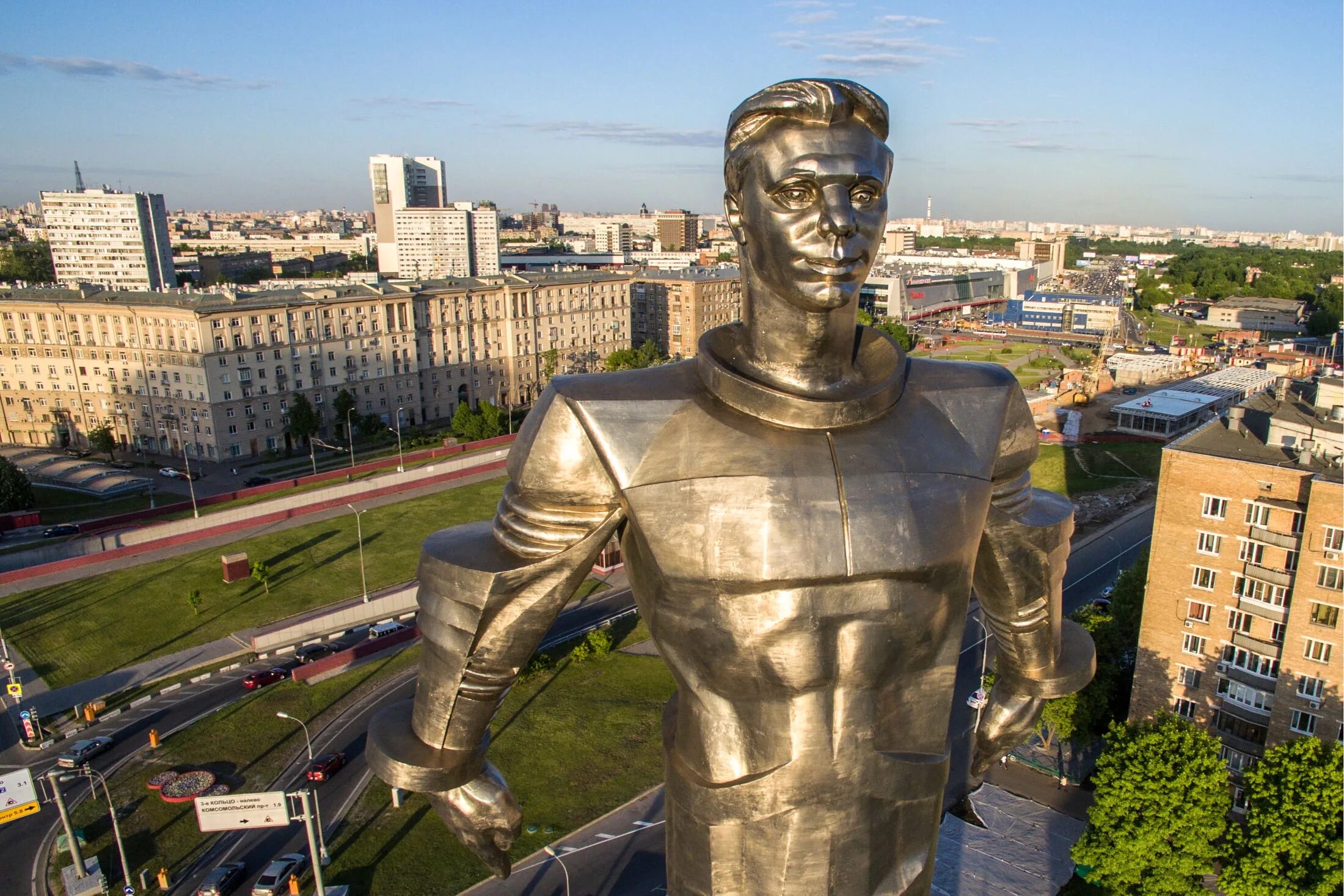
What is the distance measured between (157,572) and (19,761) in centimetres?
1456

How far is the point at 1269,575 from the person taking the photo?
24.0 m

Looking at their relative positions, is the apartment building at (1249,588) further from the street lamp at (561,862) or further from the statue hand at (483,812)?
the statue hand at (483,812)

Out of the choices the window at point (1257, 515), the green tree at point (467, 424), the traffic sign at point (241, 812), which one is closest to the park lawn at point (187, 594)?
the green tree at point (467, 424)

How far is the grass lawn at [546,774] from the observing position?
2255 centimetres

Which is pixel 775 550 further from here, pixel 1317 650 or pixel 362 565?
pixel 362 565

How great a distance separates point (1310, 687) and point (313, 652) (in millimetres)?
30959

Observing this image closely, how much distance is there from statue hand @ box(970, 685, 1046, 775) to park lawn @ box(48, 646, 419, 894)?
22456mm

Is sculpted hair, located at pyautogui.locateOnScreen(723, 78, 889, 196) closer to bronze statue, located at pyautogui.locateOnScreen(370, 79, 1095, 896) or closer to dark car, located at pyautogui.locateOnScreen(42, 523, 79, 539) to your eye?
bronze statue, located at pyautogui.locateOnScreen(370, 79, 1095, 896)

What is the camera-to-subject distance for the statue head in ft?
16.7

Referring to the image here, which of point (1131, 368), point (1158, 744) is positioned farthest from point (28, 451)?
point (1131, 368)

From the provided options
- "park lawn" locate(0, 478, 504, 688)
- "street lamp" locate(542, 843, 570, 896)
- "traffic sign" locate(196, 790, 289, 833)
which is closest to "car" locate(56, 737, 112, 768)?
"park lawn" locate(0, 478, 504, 688)

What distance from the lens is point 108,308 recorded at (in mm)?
63562

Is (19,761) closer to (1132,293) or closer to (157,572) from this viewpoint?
(157,572)

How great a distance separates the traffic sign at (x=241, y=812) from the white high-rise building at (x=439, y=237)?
145244mm
